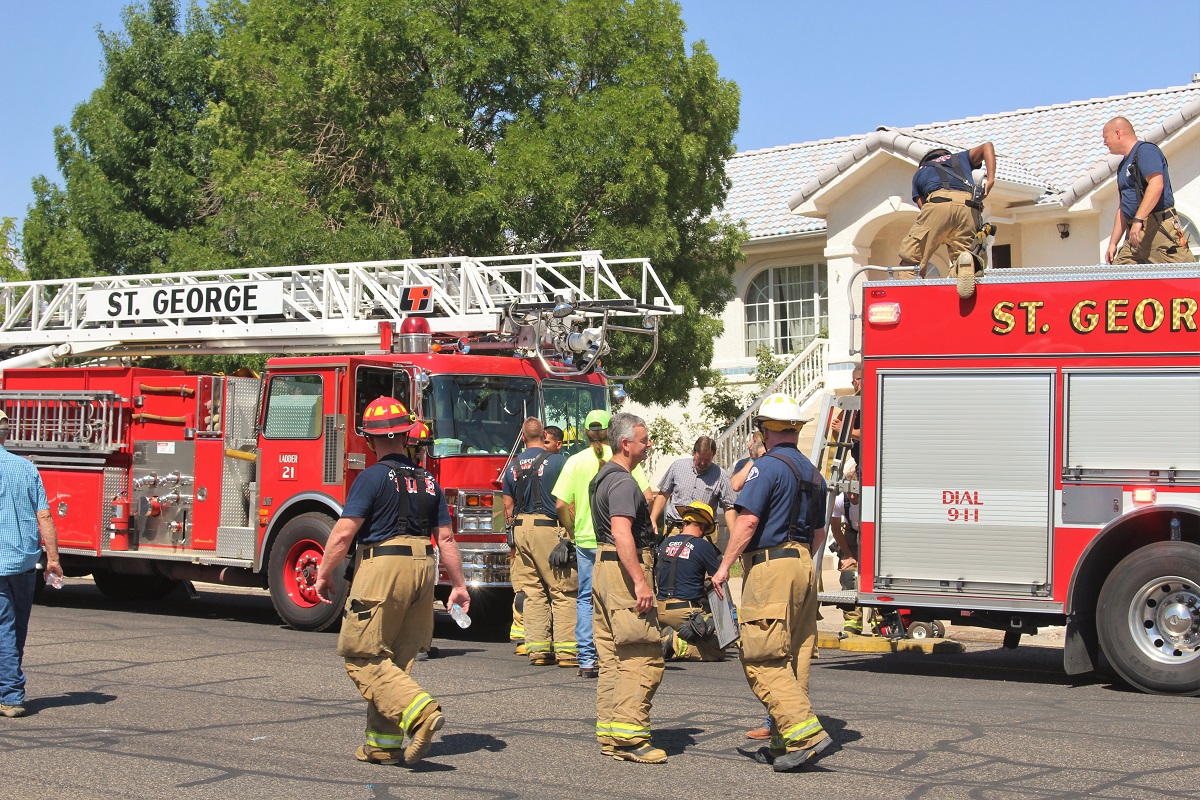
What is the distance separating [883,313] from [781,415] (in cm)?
309

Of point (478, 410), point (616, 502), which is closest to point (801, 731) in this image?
point (616, 502)

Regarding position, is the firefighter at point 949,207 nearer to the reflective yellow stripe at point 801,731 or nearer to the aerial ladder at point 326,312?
the aerial ladder at point 326,312

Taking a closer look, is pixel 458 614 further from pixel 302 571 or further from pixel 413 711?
pixel 302 571

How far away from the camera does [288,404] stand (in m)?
12.5

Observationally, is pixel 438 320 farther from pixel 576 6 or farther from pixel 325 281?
pixel 576 6

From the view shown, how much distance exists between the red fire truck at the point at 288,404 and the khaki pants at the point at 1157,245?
4.27 metres

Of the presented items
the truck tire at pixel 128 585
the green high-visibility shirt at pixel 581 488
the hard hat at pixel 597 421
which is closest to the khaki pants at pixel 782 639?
the hard hat at pixel 597 421

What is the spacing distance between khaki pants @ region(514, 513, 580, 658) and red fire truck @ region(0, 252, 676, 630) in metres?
0.85

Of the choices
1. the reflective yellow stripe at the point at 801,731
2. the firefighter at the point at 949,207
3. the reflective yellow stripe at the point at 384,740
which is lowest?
the reflective yellow stripe at the point at 384,740

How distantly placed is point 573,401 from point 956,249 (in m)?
3.89

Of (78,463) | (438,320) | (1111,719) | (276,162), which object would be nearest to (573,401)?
(438,320)

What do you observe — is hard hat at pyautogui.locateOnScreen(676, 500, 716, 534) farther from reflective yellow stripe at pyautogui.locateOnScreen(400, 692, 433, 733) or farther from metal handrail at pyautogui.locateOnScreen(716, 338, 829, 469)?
metal handrail at pyautogui.locateOnScreen(716, 338, 829, 469)

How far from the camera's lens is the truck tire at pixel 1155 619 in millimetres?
8992

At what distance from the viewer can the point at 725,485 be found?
11.7 m
